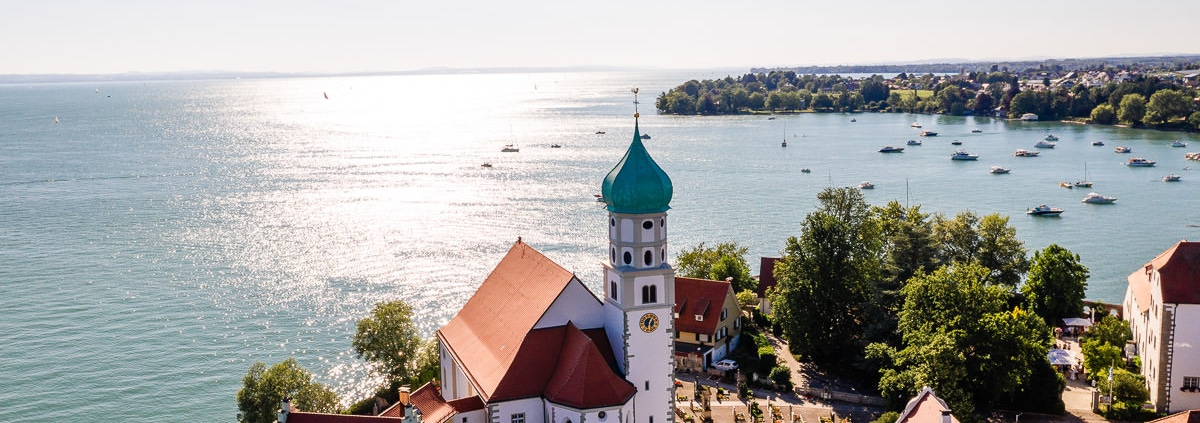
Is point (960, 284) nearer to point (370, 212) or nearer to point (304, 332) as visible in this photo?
point (304, 332)

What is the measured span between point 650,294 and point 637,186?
4.47 meters

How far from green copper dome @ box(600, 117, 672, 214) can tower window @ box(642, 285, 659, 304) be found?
10.2 ft

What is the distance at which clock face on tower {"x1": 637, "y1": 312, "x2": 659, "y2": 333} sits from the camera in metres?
40.3

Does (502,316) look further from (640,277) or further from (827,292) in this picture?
(827,292)

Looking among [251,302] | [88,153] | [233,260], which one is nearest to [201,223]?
[233,260]

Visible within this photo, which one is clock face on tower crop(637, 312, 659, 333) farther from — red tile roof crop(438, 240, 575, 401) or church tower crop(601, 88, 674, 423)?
red tile roof crop(438, 240, 575, 401)

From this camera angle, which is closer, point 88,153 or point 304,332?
point 304,332

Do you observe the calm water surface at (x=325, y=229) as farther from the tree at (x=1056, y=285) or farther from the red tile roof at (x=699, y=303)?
the red tile roof at (x=699, y=303)

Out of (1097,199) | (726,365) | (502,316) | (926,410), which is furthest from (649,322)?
(1097,199)

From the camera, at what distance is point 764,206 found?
115 metres

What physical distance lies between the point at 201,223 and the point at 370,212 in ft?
60.0

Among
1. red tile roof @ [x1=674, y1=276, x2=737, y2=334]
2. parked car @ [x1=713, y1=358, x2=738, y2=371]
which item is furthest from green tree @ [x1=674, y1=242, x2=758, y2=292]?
parked car @ [x1=713, y1=358, x2=738, y2=371]

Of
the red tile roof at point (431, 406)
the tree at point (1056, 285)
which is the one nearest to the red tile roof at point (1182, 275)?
the tree at point (1056, 285)

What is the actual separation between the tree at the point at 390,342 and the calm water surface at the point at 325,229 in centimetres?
610
